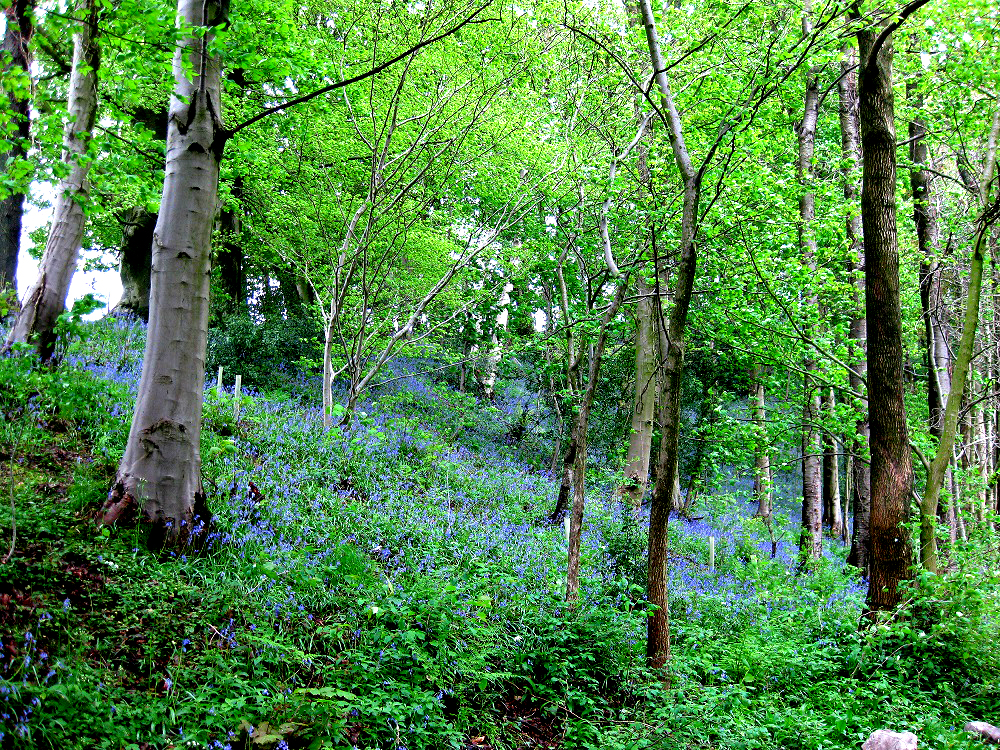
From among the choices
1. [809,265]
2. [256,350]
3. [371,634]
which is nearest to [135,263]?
[256,350]

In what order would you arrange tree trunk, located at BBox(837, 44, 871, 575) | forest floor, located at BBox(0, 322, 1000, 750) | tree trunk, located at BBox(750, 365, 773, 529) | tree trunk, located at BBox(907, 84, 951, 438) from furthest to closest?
tree trunk, located at BBox(750, 365, 773, 529), tree trunk, located at BBox(837, 44, 871, 575), tree trunk, located at BBox(907, 84, 951, 438), forest floor, located at BBox(0, 322, 1000, 750)


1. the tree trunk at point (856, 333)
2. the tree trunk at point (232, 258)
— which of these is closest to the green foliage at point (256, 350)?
the tree trunk at point (232, 258)

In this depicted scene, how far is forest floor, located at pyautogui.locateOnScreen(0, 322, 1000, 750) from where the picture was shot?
10.9ft

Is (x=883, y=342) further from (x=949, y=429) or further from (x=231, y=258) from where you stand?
(x=231, y=258)

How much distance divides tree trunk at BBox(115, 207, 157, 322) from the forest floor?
26.5ft

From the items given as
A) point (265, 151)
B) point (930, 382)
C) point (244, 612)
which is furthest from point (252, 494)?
point (930, 382)

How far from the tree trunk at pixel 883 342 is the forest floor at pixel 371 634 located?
18.2 inches

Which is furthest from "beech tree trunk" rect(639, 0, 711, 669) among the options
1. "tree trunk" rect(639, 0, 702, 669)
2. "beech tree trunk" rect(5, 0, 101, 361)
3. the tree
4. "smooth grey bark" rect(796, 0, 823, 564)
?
"beech tree trunk" rect(5, 0, 101, 361)

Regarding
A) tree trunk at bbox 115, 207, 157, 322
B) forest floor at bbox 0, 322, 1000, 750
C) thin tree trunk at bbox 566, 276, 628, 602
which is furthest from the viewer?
tree trunk at bbox 115, 207, 157, 322

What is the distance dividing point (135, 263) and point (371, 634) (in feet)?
48.0

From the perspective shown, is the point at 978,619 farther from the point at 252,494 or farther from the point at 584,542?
the point at 252,494

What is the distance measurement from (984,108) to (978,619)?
604 centimetres

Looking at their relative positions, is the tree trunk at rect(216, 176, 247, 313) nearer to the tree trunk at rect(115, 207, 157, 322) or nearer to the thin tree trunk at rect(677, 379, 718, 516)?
the tree trunk at rect(115, 207, 157, 322)

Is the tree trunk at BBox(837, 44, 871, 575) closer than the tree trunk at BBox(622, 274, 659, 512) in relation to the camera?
Yes
